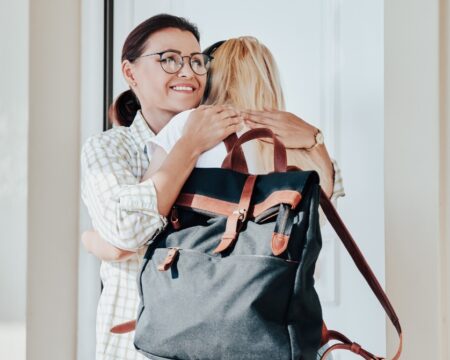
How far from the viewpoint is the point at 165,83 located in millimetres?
1500

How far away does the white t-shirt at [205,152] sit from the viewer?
129 centimetres

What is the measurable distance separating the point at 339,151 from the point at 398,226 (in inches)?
8.2

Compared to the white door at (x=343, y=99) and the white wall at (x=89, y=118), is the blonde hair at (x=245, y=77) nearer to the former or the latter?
the white door at (x=343, y=99)

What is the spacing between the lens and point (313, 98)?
1570 mm

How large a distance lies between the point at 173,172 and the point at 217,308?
0.88 feet

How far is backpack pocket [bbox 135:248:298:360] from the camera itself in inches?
41.4

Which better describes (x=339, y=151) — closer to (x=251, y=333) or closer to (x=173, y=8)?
(x=173, y=8)

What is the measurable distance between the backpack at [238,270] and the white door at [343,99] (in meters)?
0.33

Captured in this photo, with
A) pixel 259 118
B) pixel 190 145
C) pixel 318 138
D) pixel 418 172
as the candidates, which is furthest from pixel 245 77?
pixel 418 172

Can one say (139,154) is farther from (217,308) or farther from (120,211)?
(217,308)

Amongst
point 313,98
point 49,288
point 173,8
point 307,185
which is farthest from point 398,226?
point 49,288

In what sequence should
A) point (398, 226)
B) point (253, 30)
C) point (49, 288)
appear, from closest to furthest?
point (398, 226) < point (253, 30) < point (49, 288)

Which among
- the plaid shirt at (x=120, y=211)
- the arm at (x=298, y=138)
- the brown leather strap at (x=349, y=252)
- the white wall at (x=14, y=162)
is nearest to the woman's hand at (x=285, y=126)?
the arm at (x=298, y=138)

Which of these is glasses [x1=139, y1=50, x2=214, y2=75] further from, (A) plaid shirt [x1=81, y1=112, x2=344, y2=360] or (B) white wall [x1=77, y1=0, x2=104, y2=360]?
(B) white wall [x1=77, y1=0, x2=104, y2=360]
